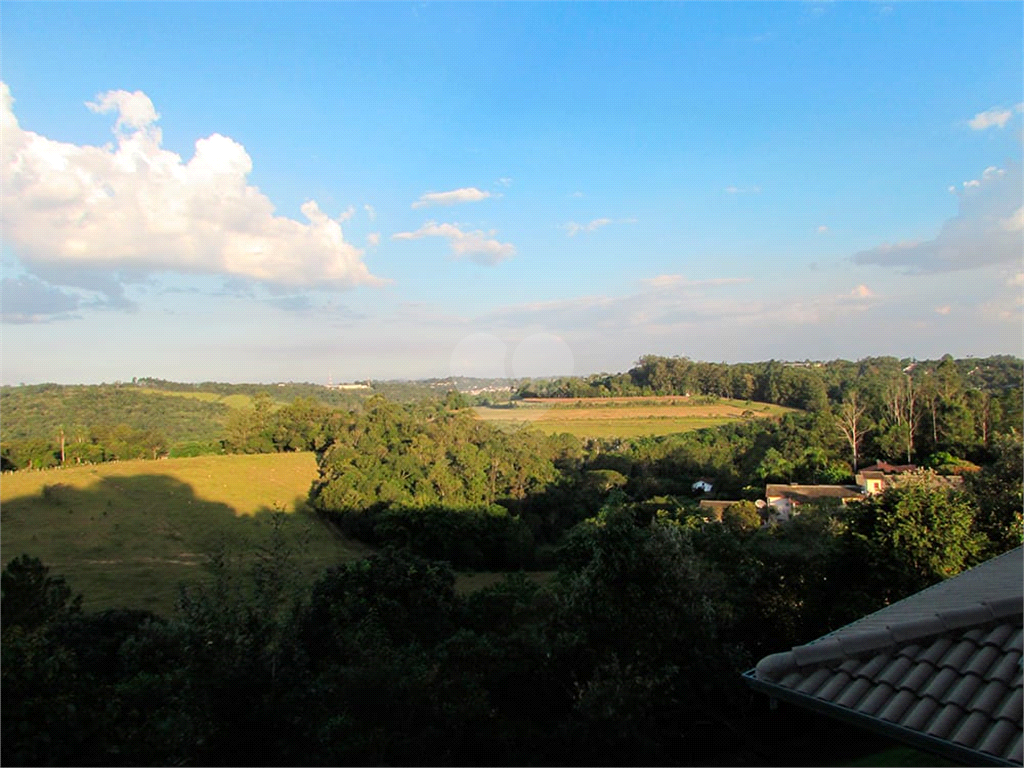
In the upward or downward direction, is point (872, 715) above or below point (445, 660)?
above

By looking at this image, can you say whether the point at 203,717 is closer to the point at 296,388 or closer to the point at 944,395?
the point at 944,395

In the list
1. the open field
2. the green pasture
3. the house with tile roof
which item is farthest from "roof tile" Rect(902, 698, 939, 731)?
the green pasture

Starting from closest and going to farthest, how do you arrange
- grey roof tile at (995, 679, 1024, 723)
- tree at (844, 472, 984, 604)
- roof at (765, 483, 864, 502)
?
grey roof tile at (995, 679, 1024, 723) → tree at (844, 472, 984, 604) → roof at (765, 483, 864, 502)

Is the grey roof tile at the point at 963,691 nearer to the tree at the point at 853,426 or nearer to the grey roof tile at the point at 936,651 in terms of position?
the grey roof tile at the point at 936,651

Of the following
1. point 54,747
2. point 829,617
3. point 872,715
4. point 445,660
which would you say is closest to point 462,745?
point 445,660

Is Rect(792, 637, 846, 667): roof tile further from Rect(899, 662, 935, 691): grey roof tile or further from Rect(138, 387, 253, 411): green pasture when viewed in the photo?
Rect(138, 387, 253, 411): green pasture

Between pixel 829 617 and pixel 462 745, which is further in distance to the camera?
pixel 829 617

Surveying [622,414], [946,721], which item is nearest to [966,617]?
[946,721]
